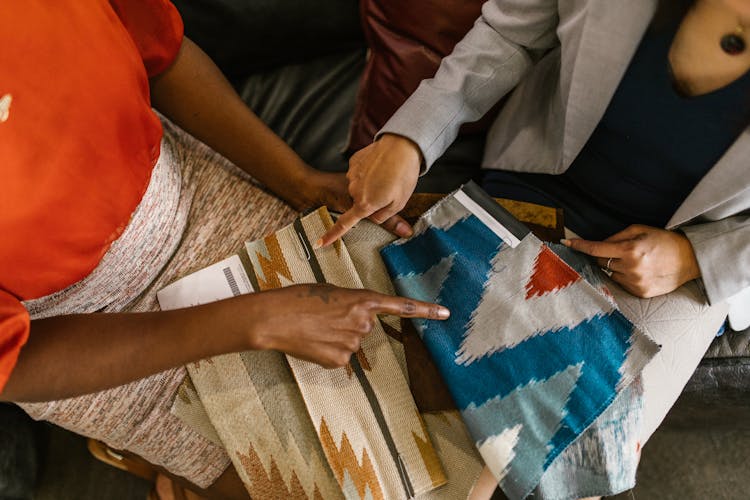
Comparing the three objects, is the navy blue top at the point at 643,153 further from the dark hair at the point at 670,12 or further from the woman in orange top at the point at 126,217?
the woman in orange top at the point at 126,217

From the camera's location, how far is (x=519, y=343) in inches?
27.1

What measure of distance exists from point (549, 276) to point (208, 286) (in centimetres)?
46

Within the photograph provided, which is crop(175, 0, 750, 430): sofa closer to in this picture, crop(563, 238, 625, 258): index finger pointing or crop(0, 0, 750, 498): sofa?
crop(0, 0, 750, 498): sofa

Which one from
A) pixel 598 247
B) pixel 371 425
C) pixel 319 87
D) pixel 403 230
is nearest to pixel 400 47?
pixel 319 87

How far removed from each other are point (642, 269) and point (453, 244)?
248 mm

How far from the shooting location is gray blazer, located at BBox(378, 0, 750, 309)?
66 centimetres

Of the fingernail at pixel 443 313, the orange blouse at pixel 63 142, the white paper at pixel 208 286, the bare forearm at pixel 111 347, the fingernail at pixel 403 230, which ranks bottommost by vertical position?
the white paper at pixel 208 286

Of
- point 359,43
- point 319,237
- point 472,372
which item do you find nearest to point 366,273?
point 319,237

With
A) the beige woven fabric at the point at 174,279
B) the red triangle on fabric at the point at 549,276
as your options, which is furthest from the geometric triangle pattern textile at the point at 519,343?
the beige woven fabric at the point at 174,279

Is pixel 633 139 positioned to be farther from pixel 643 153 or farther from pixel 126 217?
pixel 126 217

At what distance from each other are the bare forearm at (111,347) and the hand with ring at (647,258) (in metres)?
0.49

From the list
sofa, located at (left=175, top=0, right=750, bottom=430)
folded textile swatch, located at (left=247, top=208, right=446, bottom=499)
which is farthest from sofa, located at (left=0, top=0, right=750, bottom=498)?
folded textile swatch, located at (left=247, top=208, right=446, bottom=499)

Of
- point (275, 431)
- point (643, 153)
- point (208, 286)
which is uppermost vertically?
point (643, 153)

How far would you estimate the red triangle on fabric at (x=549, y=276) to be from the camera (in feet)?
2.30
